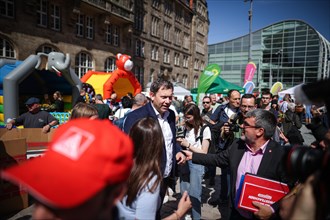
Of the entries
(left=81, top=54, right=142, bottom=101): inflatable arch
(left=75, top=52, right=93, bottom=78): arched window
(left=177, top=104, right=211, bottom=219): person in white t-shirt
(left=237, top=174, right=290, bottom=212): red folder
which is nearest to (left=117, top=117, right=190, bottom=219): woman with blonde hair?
(left=237, top=174, right=290, bottom=212): red folder

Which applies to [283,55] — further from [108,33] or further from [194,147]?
[194,147]

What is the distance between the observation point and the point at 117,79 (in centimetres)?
1279

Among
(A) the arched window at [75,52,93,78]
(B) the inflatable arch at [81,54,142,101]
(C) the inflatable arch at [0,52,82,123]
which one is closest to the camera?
(C) the inflatable arch at [0,52,82,123]

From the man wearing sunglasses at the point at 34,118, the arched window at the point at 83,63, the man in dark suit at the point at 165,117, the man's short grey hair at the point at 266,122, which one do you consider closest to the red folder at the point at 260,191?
the man's short grey hair at the point at 266,122

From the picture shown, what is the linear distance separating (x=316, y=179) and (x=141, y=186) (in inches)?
40.8

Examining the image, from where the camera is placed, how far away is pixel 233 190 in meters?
2.12

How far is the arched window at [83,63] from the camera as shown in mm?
16998

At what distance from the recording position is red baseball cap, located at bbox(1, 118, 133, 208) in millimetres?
641

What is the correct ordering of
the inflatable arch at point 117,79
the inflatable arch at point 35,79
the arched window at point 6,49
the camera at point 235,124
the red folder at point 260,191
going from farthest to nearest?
the arched window at point 6,49, the inflatable arch at point 117,79, the inflatable arch at point 35,79, the camera at point 235,124, the red folder at point 260,191

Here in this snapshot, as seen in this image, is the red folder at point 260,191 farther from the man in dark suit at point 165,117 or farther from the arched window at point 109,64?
the arched window at point 109,64

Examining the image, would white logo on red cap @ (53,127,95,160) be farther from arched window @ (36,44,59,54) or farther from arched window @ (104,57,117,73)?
arched window @ (104,57,117,73)

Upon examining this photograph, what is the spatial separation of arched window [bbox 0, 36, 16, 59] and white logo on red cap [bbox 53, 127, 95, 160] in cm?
1495

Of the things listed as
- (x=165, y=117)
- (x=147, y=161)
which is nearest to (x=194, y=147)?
(x=165, y=117)

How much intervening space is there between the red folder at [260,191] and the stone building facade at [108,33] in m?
14.8
